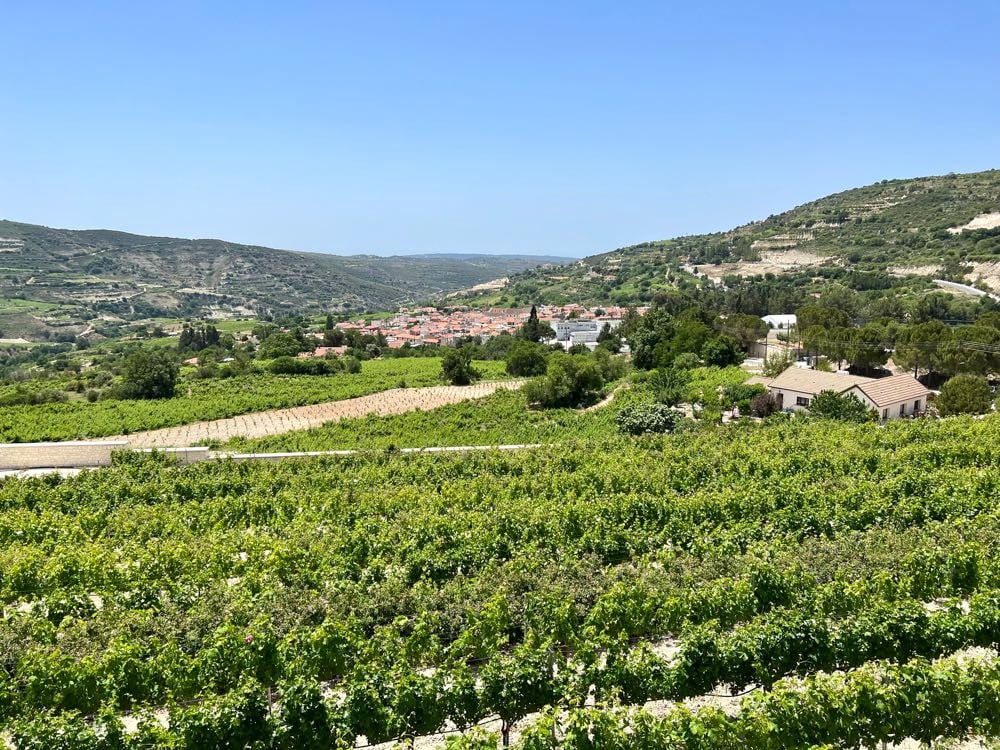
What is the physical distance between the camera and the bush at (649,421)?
3356 cm

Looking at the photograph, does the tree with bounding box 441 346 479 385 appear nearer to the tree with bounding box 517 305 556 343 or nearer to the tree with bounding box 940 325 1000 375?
the tree with bounding box 517 305 556 343

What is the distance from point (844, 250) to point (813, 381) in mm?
101832

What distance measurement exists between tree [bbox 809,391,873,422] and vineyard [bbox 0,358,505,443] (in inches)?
1190

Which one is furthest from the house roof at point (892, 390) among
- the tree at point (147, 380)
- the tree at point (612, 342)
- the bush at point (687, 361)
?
the tree at point (147, 380)

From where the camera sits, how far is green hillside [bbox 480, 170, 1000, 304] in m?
102

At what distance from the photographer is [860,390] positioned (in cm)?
3569

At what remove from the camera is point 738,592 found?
12023mm

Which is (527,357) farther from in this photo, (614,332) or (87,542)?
(87,542)

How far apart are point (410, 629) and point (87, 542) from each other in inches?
408

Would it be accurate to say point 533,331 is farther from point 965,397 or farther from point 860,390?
point 965,397

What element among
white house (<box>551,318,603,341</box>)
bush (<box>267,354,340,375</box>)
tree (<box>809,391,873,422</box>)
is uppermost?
white house (<box>551,318,603,341</box>)

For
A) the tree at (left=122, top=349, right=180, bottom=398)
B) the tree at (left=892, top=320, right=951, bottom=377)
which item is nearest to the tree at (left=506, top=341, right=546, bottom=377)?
the tree at (left=892, top=320, right=951, bottom=377)

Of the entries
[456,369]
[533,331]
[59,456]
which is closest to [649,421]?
[456,369]

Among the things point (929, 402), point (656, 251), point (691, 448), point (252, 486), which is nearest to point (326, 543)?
point (252, 486)
